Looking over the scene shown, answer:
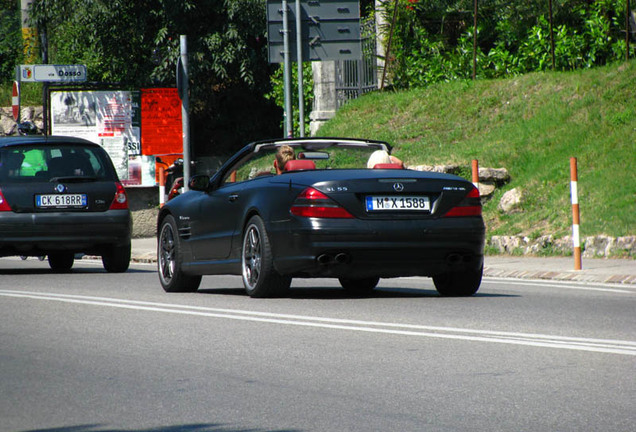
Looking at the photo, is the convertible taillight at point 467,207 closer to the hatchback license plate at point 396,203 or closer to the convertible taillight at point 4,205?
the hatchback license plate at point 396,203

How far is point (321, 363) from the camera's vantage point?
7199mm

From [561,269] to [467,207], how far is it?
377 centimetres

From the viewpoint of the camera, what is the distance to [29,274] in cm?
1588

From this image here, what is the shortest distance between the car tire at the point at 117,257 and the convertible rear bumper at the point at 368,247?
5.68 m

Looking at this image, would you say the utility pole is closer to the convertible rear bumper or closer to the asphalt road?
the asphalt road

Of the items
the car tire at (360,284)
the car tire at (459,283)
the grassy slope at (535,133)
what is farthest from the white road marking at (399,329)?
the grassy slope at (535,133)

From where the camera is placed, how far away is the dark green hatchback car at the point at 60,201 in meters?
15.4

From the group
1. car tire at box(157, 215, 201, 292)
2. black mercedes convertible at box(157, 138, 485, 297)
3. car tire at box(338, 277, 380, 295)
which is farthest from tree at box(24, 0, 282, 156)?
black mercedes convertible at box(157, 138, 485, 297)

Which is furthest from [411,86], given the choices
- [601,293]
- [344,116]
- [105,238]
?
[601,293]

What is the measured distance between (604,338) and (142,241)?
18.5m

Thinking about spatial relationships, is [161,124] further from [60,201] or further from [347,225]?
[347,225]

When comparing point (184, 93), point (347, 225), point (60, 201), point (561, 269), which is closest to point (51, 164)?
point (60, 201)

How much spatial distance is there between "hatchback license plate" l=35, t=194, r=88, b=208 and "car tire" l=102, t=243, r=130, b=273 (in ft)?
2.36

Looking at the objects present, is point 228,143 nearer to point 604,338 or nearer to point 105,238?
point 105,238
